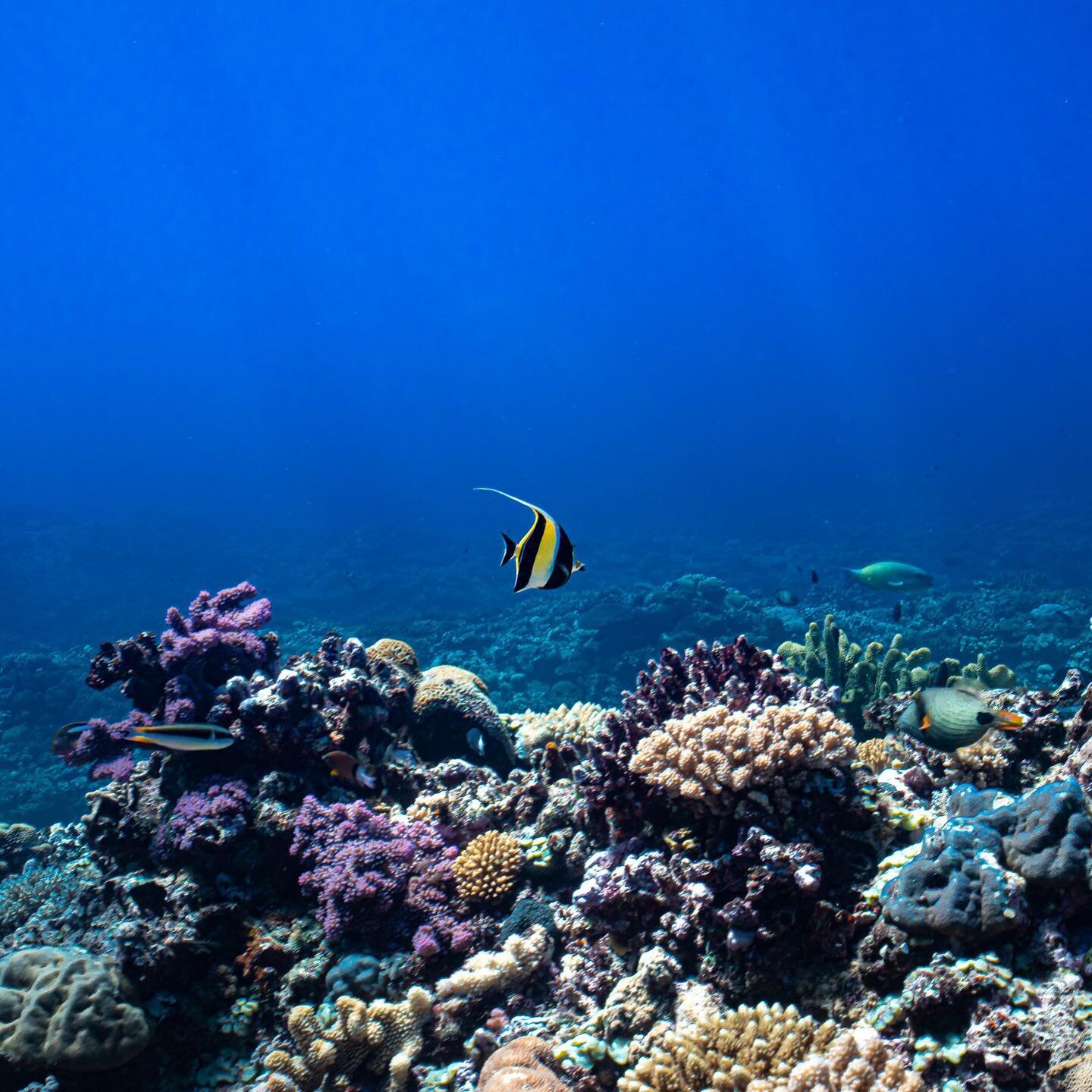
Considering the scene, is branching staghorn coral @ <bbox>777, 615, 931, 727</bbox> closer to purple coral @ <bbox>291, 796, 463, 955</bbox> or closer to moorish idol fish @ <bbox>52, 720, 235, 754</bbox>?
purple coral @ <bbox>291, 796, 463, 955</bbox>

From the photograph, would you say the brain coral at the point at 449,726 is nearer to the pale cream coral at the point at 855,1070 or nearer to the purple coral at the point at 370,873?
the purple coral at the point at 370,873

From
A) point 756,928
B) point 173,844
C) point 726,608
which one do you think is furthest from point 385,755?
point 726,608

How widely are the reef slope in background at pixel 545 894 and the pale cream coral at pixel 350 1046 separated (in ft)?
0.05

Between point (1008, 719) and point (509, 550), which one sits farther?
point (1008, 719)

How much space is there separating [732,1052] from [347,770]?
10.7ft

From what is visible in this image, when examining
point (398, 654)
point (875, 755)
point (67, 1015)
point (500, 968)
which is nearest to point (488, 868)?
point (500, 968)

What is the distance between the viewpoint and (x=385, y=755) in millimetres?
5469

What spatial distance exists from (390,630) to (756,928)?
Answer: 19.8 metres

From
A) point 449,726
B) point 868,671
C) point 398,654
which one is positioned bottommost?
point 449,726

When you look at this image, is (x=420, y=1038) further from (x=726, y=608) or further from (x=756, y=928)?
(x=726, y=608)

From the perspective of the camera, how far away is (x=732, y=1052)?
104 inches

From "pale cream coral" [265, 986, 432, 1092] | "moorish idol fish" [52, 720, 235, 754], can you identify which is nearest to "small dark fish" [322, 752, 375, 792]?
"moorish idol fish" [52, 720, 235, 754]

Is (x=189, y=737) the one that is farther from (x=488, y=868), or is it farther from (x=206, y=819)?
(x=488, y=868)

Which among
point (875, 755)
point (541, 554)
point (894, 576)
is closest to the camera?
point (541, 554)
